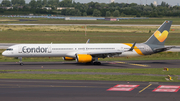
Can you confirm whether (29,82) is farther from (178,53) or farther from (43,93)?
(178,53)

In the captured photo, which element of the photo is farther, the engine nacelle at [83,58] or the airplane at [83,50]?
the airplane at [83,50]

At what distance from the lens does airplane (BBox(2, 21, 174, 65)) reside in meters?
47.0

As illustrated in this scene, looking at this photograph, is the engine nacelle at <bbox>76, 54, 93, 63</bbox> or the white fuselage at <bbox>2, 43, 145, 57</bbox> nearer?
the engine nacelle at <bbox>76, 54, 93, 63</bbox>

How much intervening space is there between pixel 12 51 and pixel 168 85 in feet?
96.4

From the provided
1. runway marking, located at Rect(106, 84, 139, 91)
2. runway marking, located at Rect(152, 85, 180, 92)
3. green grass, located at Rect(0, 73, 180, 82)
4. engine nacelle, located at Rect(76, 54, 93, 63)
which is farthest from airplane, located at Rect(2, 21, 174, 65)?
runway marking, located at Rect(106, 84, 139, 91)

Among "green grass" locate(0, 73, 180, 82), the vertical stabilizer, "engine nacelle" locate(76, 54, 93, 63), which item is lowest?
"engine nacelle" locate(76, 54, 93, 63)

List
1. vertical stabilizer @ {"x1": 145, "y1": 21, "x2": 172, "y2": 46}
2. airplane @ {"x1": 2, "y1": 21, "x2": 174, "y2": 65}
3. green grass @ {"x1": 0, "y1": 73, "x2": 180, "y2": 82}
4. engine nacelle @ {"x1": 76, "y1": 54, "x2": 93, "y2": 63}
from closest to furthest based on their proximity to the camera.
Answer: green grass @ {"x1": 0, "y1": 73, "x2": 180, "y2": 82}
engine nacelle @ {"x1": 76, "y1": 54, "x2": 93, "y2": 63}
airplane @ {"x1": 2, "y1": 21, "x2": 174, "y2": 65}
vertical stabilizer @ {"x1": 145, "y1": 21, "x2": 172, "y2": 46}

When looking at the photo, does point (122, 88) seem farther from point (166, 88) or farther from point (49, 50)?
point (49, 50)

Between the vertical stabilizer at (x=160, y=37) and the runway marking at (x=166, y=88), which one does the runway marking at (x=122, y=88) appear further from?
the vertical stabilizer at (x=160, y=37)

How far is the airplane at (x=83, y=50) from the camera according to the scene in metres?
47.0

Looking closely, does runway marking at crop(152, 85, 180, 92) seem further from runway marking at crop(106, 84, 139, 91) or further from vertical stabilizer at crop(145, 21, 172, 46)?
vertical stabilizer at crop(145, 21, 172, 46)

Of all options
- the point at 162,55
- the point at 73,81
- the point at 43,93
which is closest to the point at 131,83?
the point at 73,81

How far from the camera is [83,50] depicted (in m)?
48.5

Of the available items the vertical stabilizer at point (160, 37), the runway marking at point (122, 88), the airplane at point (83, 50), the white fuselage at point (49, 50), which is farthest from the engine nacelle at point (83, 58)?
the runway marking at point (122, 88)
